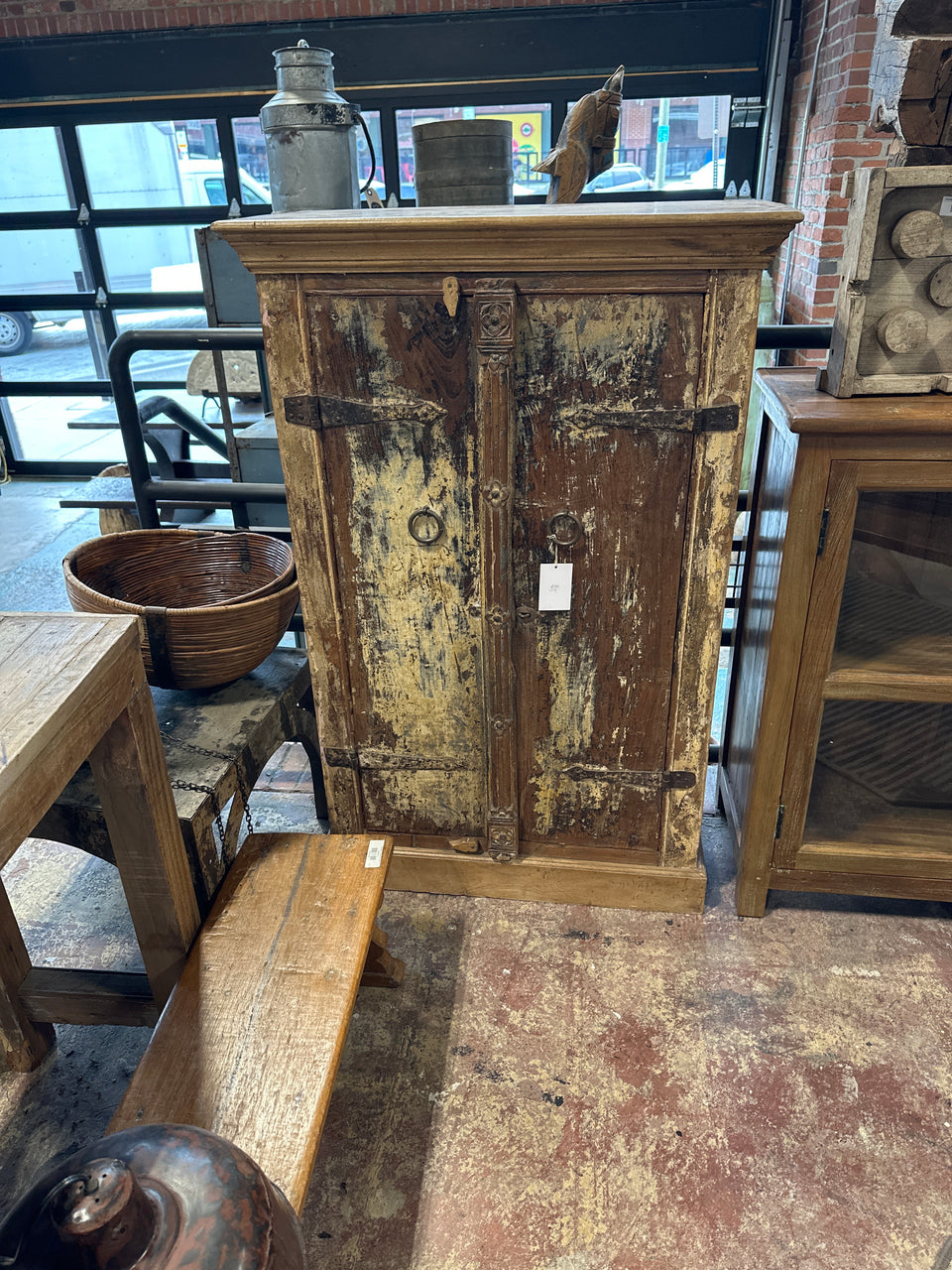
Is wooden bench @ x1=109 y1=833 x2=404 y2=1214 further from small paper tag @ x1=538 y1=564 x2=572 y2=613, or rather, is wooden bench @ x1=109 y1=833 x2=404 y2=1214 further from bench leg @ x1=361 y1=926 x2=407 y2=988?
small paper tag @ x1=538 y1=564 x2=572 y2=613

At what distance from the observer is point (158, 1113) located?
1.29 meters

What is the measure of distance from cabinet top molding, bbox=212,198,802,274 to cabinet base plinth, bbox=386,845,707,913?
4.54 ft

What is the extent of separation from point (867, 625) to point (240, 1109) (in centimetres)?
158

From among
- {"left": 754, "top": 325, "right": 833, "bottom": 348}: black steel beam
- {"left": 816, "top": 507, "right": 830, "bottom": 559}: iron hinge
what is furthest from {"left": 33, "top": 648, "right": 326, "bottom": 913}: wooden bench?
A: {"left": 754, "top": 325, "right": 833, "bottom": 348}: black steel beam

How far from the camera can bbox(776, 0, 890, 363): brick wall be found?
12.6ft

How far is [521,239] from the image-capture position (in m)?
1.54

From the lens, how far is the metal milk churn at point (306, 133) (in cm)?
227

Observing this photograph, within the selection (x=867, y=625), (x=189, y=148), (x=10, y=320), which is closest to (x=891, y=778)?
(x=867, y=625)

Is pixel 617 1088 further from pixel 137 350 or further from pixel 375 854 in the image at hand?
pixel 137 350

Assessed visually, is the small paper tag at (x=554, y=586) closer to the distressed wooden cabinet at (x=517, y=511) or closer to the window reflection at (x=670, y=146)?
the distressed wooden cabinet at (x=517, y=511)

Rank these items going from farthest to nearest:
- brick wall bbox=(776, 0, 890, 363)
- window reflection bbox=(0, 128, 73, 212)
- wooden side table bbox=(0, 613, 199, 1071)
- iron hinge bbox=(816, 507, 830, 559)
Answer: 1. window reflection bbox=(0, 128, 73, 212)
2. brick wall bbox=(776, 0, 890, 363)
3. iron hinge bbox=(816, 507, 830, 559)
4. wooden side table bbox=(0, 613, 199, 1071)

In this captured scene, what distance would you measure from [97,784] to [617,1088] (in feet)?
3.87

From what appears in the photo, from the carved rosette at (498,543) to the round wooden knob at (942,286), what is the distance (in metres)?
0.83

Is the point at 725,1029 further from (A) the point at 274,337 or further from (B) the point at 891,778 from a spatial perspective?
(A) the point at 274,337
